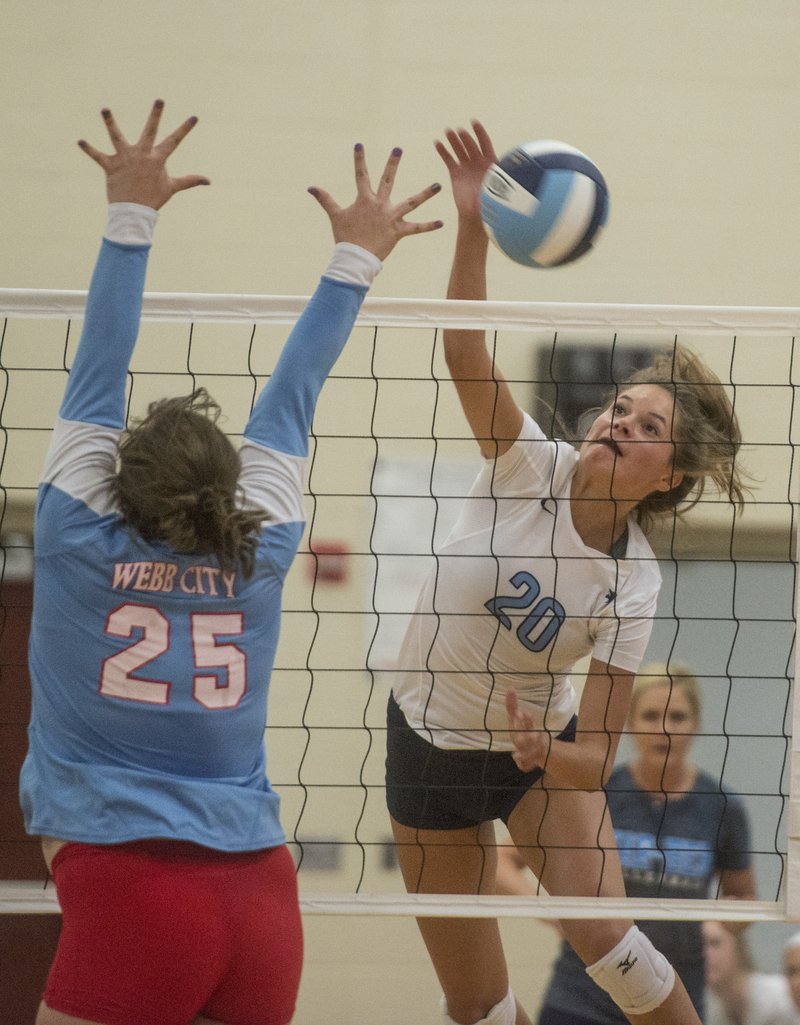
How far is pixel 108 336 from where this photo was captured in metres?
2.03

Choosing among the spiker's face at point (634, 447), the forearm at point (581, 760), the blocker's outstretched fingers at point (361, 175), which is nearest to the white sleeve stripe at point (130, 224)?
the blocker's outstretched fingers at point (361, 175)

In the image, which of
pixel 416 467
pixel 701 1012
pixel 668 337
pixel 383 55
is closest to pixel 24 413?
pixel 416 467

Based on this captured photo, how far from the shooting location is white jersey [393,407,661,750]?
2.93m

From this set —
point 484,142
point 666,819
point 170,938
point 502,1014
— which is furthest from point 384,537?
point 170,938

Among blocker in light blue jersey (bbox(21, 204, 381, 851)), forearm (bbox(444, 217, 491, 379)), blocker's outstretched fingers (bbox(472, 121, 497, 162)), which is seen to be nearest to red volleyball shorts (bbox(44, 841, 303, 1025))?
blocker in light blue jersey (bbox(21, 204, 381, 851))

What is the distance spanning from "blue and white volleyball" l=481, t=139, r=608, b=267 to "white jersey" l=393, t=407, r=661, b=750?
0.41 metres

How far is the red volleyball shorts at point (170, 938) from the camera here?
70.4 inches

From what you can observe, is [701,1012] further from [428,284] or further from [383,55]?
[383,55]

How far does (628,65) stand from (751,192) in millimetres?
709

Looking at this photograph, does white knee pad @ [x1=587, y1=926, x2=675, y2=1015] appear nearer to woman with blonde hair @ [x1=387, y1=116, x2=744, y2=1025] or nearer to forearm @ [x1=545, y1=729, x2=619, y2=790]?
woman with blonde hair @ [x1=387, y1=116, x2=744, y2=1025]

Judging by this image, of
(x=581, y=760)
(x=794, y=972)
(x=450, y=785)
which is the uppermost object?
(x=581, y=760)

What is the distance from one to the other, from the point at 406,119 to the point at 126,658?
142 inches

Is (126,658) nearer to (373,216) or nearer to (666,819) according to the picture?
(373,216)

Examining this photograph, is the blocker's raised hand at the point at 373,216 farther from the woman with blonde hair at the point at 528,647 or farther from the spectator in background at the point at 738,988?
the spectator in background at the point at 738,988
